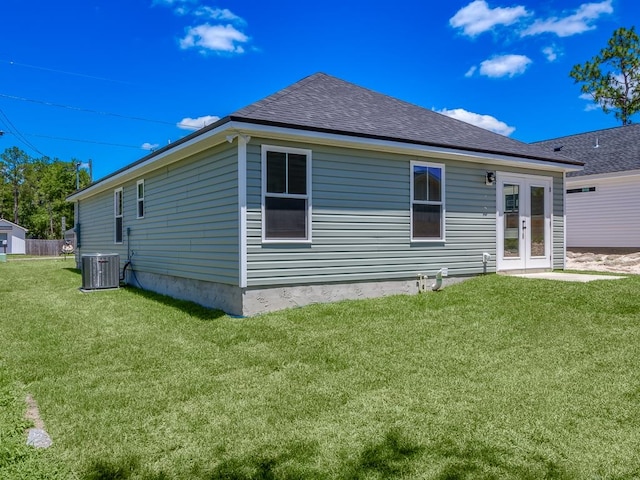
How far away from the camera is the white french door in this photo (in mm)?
9672

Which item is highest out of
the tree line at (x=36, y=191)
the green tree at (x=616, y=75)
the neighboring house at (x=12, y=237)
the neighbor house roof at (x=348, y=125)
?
the green tree at (x=616, y=75)

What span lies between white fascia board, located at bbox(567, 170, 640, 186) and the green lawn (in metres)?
9.17

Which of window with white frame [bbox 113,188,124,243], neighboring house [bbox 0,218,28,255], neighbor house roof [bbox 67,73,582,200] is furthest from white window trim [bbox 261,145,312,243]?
neighboring house [bbox 0,218,28,255]

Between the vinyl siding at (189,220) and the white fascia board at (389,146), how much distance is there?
646mm

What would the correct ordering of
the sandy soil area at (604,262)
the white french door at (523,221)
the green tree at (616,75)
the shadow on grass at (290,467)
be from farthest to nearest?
the green tree at (616,75) < the sandy soil area at (604,262) < the white french door at (523,221) < the shadow on grass at (290,467)

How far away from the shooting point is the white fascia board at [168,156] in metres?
6.96

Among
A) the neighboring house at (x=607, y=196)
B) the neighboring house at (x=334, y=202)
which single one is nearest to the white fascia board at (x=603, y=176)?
the neighboring house at (x=607, y=196)

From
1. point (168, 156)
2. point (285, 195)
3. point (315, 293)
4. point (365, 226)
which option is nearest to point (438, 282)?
point (365, 226)

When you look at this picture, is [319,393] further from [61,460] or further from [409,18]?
[409,18]

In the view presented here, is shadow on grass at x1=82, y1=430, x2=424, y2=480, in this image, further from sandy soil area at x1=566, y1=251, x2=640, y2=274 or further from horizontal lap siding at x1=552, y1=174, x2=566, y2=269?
sandy soil area at x1=566, y1=251, x2=640, y2=274

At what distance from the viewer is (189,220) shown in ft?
28.1

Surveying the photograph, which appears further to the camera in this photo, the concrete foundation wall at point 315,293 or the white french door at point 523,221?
the white french door at point 523,221

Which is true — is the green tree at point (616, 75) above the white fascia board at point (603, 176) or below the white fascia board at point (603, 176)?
above

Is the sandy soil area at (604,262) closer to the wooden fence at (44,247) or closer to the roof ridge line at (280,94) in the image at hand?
the roof ridge line at (280,94)
